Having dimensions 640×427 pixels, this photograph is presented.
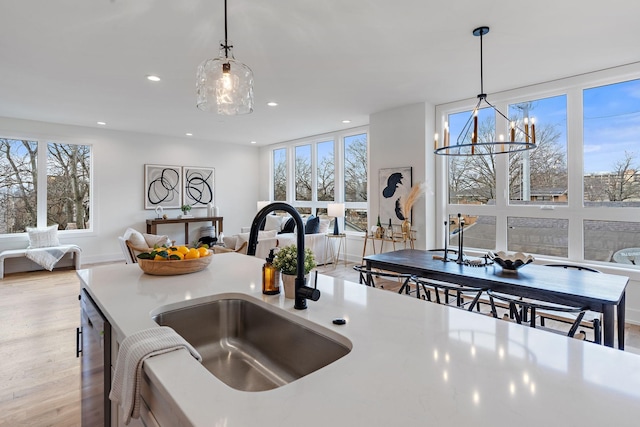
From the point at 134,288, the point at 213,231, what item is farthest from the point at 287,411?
the point at 213,231

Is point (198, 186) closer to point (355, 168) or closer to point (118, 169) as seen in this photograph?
point (118, 169)

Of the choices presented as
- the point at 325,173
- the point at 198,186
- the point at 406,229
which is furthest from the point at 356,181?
the point at 198,186

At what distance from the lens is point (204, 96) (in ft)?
6.86

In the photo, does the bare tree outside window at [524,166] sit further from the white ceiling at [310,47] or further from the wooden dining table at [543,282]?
the wooden dining table at [543,282]

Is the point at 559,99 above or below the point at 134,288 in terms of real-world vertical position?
above

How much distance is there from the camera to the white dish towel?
0.85 meters

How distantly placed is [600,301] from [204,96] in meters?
2.58

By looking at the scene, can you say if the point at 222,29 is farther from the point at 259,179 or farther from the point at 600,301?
the point at 259,179

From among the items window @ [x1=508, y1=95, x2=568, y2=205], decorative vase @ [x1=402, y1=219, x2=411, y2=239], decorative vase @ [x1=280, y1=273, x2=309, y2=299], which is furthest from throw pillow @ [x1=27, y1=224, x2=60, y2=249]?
window @ [x1=508, y1=95, x2=568, y2=205]

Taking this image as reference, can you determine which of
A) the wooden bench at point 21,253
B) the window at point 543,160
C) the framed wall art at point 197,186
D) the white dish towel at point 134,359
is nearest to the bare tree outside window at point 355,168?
the window at point 543,160

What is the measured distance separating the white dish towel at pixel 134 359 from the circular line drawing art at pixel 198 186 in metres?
7.21

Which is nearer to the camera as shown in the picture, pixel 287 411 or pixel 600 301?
pixel 287 411

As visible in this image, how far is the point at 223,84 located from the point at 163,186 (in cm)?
601

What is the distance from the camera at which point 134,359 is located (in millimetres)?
861
